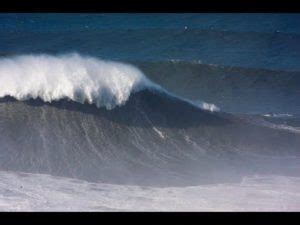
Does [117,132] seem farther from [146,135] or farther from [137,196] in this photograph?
[137,196]

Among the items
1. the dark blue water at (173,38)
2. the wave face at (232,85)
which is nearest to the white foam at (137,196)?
the wave face at (232,85)

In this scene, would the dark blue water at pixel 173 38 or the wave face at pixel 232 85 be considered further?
the dark blue water at pixel 173 38

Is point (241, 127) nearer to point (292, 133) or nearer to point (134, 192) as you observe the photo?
point (292, 133)

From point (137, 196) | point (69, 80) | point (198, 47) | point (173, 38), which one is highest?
point (173, 38)

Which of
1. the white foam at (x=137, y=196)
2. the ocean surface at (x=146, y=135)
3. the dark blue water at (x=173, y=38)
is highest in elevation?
the dark blue water at (x=173, y=38)
